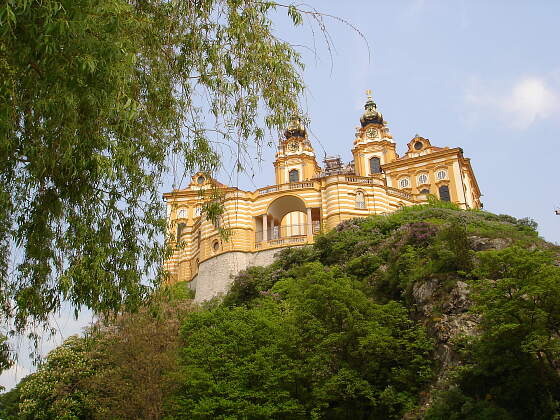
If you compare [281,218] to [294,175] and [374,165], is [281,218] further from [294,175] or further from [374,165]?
[374,165]

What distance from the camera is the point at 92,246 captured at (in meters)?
8.21

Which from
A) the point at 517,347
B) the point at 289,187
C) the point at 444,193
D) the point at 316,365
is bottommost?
the point at 517,347

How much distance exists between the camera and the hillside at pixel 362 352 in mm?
13516

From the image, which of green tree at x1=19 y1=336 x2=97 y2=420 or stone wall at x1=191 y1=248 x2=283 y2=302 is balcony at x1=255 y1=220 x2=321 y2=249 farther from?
green tree at x1=19 y1=336 x2=97 y2=420

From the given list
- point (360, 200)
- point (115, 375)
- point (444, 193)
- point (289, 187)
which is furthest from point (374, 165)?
point (115, 375)

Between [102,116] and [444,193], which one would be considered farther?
[444,193]

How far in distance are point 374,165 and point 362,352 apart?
3356cm

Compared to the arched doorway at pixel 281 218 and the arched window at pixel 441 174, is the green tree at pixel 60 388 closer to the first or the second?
the arched doorway at pixel 281 218

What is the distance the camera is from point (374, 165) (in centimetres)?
4903

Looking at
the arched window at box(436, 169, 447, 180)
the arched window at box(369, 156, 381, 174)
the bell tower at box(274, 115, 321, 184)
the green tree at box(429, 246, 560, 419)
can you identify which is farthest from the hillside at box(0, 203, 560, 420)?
the bell tower at box(274, 115, 321, 184)

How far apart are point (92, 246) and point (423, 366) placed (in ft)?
38.3

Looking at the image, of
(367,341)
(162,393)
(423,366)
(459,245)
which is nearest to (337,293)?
(367,341)

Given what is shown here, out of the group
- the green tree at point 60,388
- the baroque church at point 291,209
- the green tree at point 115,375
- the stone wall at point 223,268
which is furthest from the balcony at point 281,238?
the green tree at point 60,388

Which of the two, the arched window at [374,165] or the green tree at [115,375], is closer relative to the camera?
the green tree at [115,375]
